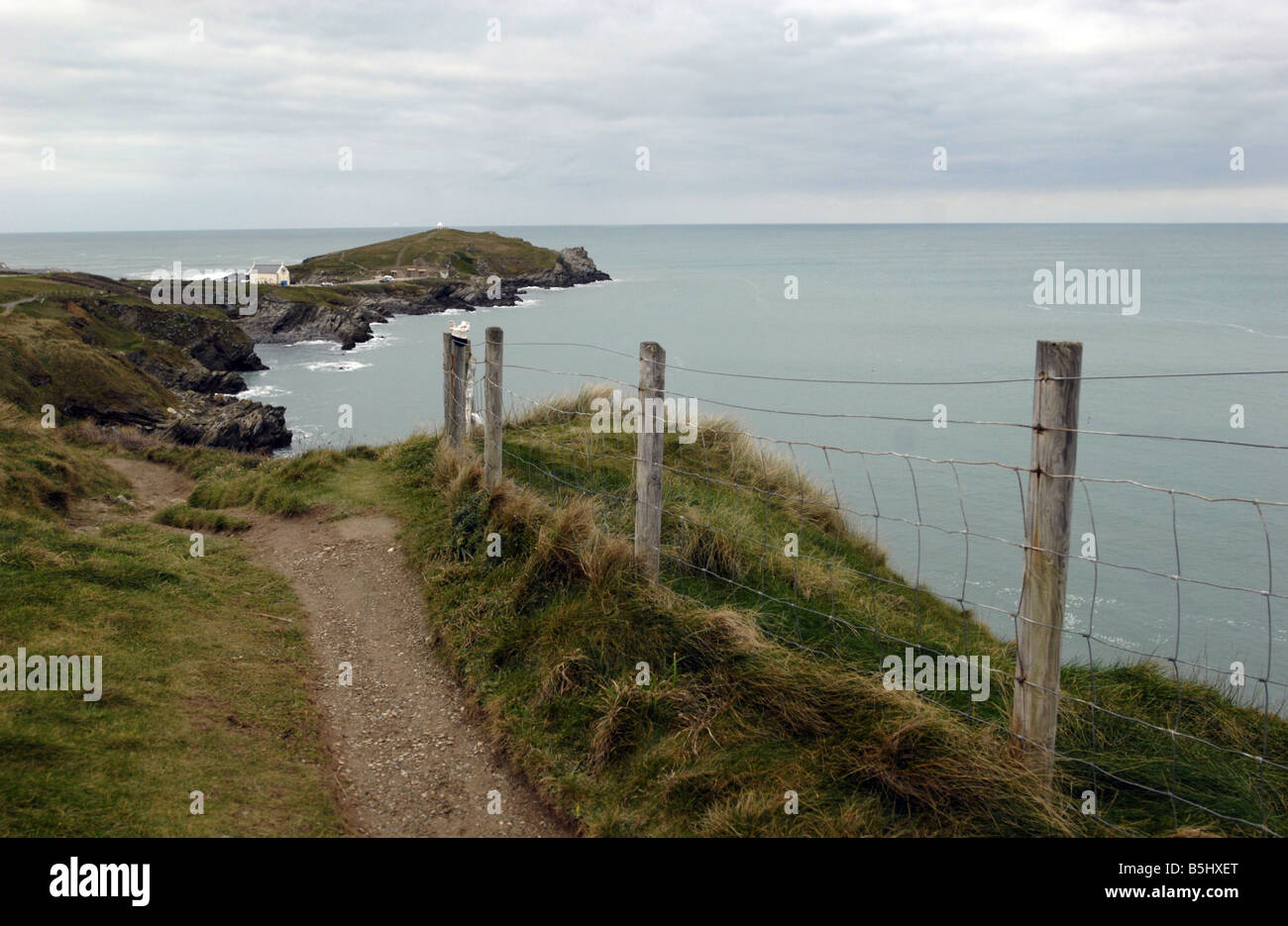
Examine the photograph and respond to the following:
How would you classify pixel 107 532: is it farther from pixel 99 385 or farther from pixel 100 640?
pixel 99 385

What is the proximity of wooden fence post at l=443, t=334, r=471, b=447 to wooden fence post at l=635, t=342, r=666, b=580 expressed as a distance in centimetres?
534

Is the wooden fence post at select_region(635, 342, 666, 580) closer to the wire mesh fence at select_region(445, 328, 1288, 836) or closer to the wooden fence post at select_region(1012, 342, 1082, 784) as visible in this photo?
the wire mesh fence at select_region(445, 328, 1288, 836)

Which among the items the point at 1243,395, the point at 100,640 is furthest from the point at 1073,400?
the point at 1243,395

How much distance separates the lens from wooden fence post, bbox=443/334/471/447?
11938 mm

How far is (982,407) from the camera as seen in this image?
113 ft

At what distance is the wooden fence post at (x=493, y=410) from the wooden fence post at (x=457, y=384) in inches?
80.9

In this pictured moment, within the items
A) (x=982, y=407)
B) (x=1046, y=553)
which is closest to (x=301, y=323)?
(x=982, y=407)

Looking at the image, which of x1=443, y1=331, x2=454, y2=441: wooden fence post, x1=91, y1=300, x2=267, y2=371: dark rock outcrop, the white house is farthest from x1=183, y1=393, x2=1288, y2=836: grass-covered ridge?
the white house

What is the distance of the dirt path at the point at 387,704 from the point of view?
18.3 ft

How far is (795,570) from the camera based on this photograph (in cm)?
743

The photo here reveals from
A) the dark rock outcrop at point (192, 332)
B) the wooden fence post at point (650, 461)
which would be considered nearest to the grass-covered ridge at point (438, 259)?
the dark rock outcrop at point (192, 332)

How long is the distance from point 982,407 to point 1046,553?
103ft

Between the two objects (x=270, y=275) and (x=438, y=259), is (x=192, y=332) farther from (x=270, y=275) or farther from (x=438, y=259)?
(x=438, y=259)

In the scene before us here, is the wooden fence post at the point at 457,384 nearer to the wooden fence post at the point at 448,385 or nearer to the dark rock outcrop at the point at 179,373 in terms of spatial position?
the wooden fence post at the point at 448,385
